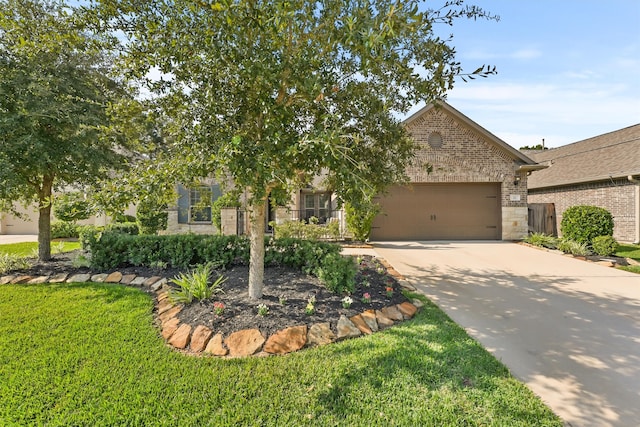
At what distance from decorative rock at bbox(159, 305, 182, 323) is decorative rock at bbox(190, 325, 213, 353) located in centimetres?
71

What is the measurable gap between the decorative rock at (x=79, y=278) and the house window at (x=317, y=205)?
901 centimetres

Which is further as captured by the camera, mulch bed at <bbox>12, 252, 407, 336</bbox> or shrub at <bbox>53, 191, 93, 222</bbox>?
mulch bed at <bbox>12, 252, 407, 336</bbox>

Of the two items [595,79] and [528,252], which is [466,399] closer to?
[528,252]

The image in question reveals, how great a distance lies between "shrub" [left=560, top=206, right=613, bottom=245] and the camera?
8891 mm

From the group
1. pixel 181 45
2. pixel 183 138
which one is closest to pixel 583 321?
pixel 183 138

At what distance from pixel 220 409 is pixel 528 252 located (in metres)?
10.1

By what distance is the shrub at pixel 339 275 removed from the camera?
4367 mm

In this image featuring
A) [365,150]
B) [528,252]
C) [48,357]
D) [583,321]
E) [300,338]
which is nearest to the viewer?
[48,357]

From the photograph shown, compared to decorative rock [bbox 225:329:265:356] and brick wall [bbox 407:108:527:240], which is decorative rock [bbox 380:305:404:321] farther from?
brick wall [bbox 407:108:527:240]

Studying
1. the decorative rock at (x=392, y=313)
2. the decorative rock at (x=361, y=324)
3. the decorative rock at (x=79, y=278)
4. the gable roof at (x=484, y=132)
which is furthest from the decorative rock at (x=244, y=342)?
the gable roof at (x=484, y=132)

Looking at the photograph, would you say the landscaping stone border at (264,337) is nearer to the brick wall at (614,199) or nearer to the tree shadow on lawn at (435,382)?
the tree shadow on lawn at (435,382)

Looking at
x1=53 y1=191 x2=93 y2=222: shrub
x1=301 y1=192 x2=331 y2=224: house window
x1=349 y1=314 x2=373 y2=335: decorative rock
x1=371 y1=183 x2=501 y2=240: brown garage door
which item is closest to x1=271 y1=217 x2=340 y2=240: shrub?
x1=371 y1=183 x2=501 y2=240: brown garage door

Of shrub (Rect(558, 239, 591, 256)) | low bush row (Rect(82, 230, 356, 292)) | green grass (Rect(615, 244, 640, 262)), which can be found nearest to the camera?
low bush row (Rect(82, 230, 356, 292))

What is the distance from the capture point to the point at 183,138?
342 cm
